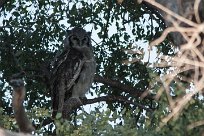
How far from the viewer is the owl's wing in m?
8.79

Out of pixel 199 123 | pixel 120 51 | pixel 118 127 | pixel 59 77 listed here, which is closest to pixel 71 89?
pixel 59 77

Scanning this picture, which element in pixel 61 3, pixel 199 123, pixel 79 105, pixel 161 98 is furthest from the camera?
pixel 61 3

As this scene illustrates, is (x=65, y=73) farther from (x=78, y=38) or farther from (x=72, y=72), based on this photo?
(x=78, y=38)

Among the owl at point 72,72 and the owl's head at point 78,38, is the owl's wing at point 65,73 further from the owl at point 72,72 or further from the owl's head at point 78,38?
the owl's head at point 78,38

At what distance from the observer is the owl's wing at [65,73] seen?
346 inches

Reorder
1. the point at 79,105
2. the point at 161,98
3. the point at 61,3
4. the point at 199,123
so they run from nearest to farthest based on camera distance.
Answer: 1. the point at 199,123
2. the point at 161,98
3. the point at 79,105
4. the point at 61,3

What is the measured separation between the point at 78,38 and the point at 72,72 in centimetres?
79

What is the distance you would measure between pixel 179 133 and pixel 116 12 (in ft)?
14.0

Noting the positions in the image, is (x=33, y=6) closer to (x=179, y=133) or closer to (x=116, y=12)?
(x=116, y=12)

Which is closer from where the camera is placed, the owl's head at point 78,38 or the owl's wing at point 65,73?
the owl's wing at point 65,73

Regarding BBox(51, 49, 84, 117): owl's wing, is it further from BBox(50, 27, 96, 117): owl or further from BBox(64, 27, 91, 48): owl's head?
BBox(64, 27, 91, 48): owl's head

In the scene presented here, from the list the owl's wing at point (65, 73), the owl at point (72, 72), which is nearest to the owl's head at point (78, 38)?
the owl at point (72, 72)

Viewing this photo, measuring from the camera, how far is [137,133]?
17.8 ft

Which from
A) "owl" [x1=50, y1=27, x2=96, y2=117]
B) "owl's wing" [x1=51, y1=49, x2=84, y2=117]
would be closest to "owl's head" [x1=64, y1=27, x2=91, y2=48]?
"owl" [x1=50, y1=27, x2=96, y2=117]
